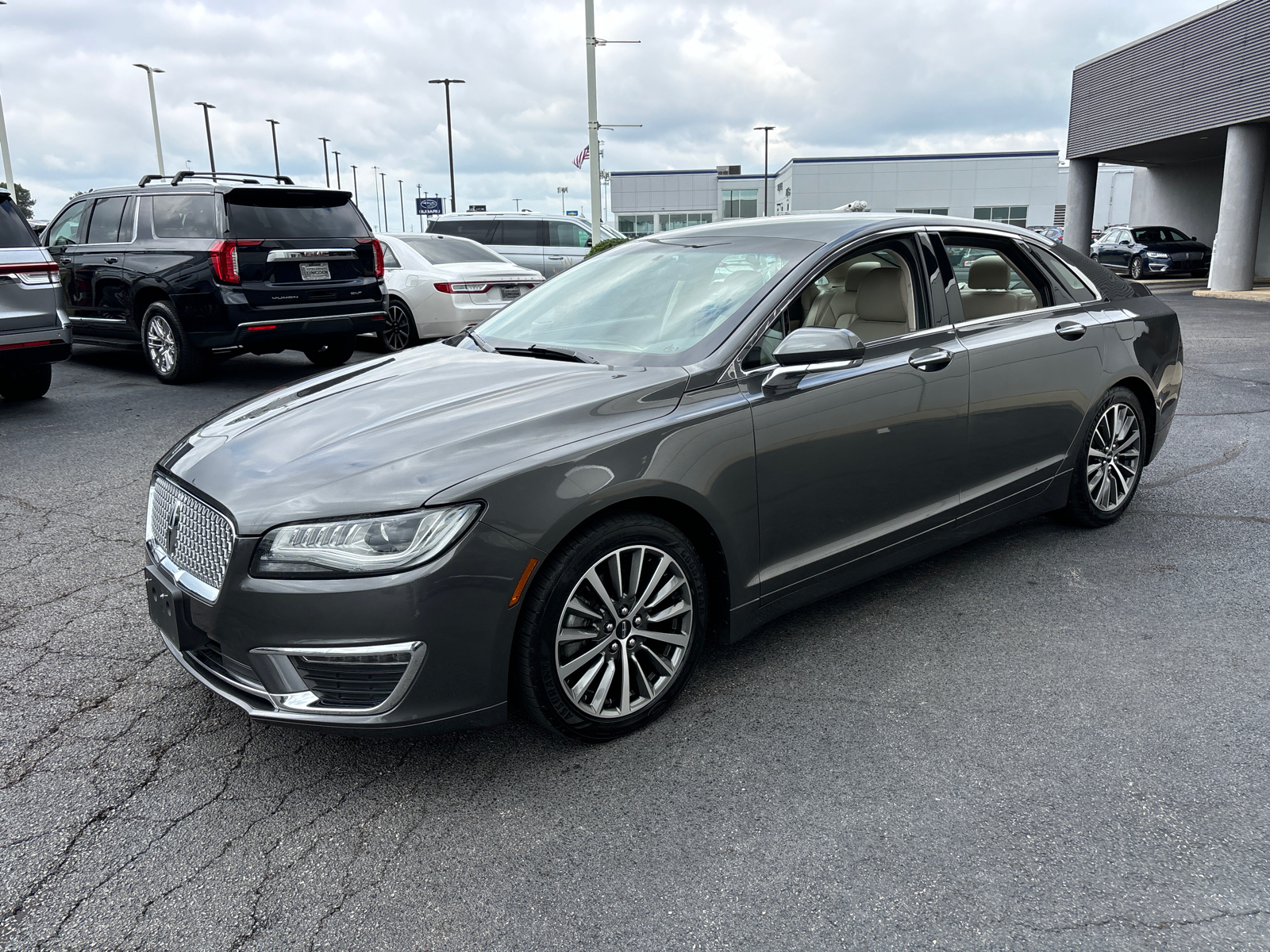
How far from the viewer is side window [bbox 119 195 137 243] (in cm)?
940

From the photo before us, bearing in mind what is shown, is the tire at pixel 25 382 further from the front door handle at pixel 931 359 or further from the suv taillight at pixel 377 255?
the front door handle at pixel 931 359

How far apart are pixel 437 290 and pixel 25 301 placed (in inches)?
171

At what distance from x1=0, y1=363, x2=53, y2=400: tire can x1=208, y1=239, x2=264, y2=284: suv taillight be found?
1.76 meters

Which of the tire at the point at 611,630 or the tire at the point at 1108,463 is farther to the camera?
the tire at the point at 1108,463

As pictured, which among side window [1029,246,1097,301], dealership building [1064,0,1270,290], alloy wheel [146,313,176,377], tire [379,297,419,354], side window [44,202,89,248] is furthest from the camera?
dealership building [1064,0,1270,290]

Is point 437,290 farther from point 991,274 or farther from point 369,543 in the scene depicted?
point 369,543

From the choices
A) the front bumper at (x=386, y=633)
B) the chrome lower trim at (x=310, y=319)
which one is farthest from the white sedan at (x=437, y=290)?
the front bumper at (x=386, y=633)

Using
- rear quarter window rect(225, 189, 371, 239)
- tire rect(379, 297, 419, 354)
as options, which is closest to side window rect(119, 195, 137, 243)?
rear quarter window rect(225, 189, 371, 239)

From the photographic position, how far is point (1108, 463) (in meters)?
4.66

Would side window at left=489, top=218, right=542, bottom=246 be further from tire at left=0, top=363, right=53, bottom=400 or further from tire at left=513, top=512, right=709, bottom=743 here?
tire at left=513, top=512, right=709, bottom=743

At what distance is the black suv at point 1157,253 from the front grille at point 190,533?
29693mm

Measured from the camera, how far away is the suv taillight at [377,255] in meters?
9.42

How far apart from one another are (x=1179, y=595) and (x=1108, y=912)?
2.26 metres

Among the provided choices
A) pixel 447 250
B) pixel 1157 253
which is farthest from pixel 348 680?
pixel 1157 253
